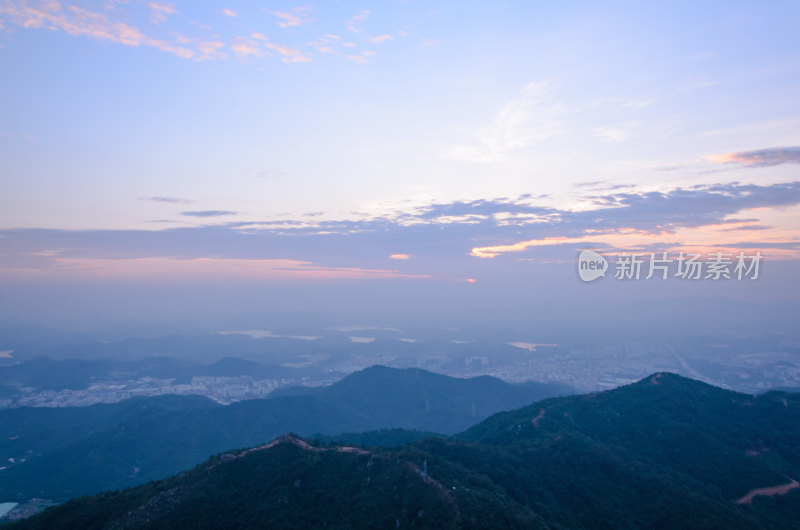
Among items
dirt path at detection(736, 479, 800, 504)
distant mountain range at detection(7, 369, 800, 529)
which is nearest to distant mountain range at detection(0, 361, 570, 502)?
distant mountain range at detection(7, 369, 800, 529)

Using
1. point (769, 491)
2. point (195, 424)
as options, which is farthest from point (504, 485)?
point (195, 424)

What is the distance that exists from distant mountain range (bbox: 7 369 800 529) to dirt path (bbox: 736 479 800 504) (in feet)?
0.23

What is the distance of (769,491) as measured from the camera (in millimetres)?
29359

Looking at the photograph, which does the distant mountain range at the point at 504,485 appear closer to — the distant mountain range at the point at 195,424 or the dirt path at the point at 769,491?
the dirt path at the point at 769,491

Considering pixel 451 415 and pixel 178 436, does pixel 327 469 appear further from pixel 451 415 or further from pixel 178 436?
pixel 451 415

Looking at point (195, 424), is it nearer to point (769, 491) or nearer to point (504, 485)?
point (504, 485)

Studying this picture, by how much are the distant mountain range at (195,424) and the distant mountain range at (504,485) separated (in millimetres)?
19534

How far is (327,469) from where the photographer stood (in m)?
27.0

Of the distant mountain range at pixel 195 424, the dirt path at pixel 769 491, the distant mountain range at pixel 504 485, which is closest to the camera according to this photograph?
the distant mountain range at pixel 504 485

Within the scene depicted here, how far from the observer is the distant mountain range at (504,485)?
2231cm

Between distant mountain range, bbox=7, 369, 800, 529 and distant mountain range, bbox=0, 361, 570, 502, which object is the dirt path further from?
distant mountain range, bbox=0, 361, 570, 502

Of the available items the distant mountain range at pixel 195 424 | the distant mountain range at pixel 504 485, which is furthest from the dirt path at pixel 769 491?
the distant mountain range at pixel 195 424

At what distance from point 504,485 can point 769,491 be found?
1816 cm

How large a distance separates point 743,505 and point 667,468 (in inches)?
193
